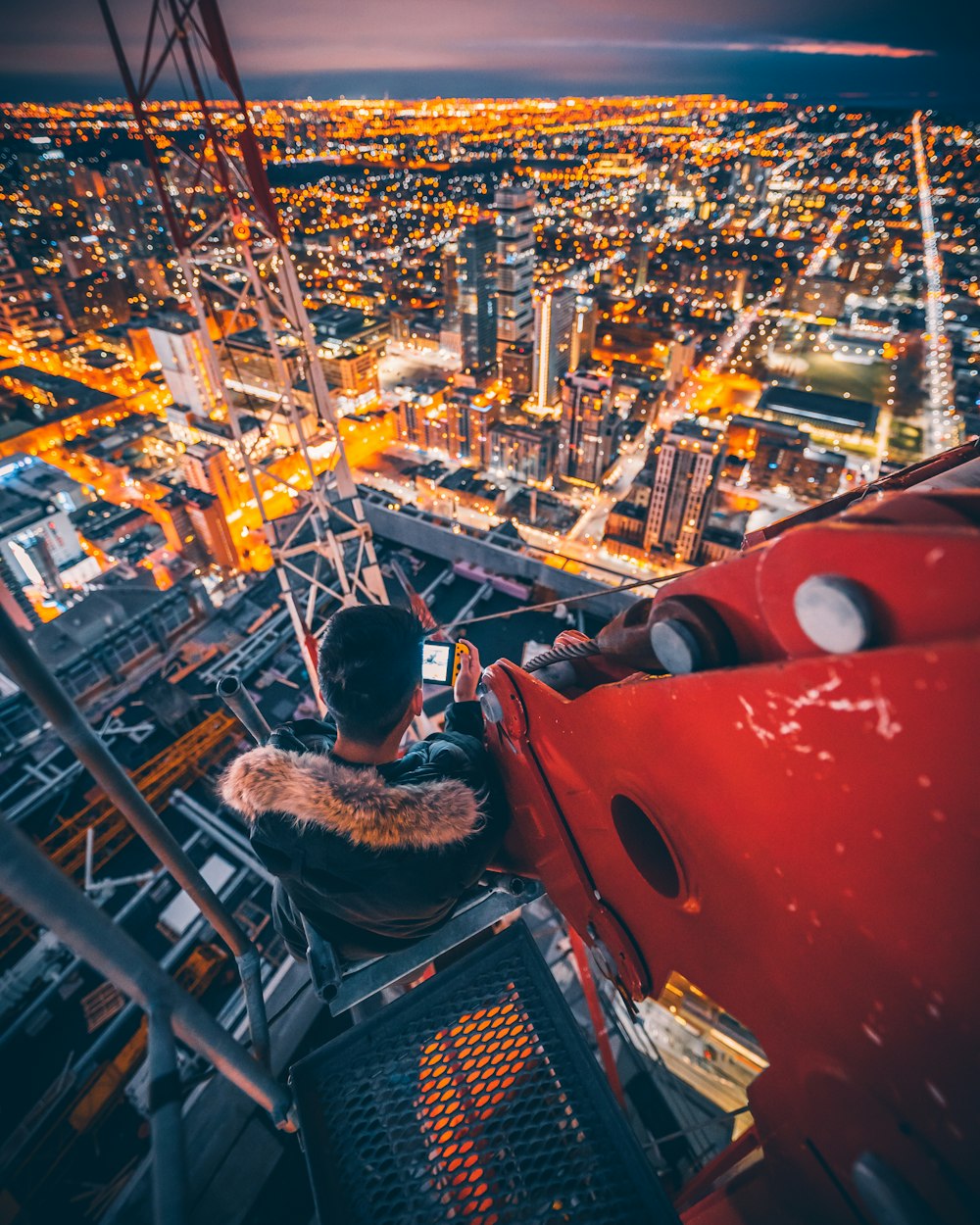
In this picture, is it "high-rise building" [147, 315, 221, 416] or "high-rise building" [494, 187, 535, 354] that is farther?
"high-rise building" [494, 187, 535, 354]

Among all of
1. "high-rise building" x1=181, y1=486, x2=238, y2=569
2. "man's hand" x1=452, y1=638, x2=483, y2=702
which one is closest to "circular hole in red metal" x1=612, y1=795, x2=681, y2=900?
"man's hand" x1=452, y1=638, x2=483, y2=702

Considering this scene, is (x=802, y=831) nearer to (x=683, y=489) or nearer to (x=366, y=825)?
(x=366, y=825)

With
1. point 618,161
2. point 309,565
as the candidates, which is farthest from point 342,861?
point 618,161

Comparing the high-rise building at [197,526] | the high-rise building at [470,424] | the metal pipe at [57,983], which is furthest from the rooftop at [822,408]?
the metal pipe at [57,983]

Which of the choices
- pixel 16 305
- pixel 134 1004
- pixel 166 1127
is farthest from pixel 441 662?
pixel 16 305

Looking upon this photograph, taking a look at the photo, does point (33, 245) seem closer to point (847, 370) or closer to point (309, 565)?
point (309, 565)

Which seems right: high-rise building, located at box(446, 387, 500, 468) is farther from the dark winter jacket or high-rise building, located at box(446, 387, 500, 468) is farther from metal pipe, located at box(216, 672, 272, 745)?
the dark winter jacket
